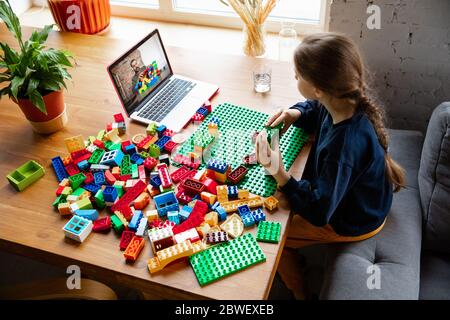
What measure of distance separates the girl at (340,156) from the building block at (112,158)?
0.42 meters

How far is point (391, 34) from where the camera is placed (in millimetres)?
1718

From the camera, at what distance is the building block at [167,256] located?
3.45 feet

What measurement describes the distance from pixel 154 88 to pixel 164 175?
17.8 inches

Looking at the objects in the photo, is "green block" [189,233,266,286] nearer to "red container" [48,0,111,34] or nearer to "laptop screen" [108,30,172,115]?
"laptop screen" [108,30,172,115]

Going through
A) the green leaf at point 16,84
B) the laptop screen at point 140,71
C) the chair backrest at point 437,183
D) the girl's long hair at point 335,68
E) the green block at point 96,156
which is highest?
the girl's long hair at point 335,68

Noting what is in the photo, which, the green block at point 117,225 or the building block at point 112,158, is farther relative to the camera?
the building block at point 112,158

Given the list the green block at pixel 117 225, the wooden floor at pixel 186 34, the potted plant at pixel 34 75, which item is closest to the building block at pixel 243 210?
the green block at pixel 117 225

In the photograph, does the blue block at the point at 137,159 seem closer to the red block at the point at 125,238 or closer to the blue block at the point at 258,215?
the red block at the point at 125,238

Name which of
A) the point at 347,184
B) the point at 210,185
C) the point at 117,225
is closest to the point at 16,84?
the point at 117,225

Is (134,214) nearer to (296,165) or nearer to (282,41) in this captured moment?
(296,165)

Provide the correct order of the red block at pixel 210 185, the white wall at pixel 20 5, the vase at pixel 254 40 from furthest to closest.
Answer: the white wall at pixel 20 5 → the vase at pixel 254 40 → the red block at pixel 210 185

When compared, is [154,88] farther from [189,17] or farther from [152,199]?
[189,17]

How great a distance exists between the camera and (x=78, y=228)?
3.73ft
